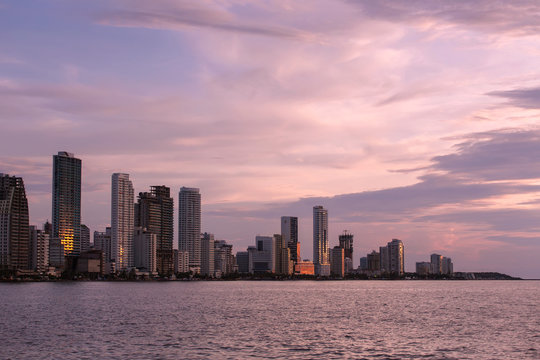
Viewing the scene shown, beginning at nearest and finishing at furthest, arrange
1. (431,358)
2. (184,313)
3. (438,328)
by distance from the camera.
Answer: (431,358) < (438,328) < (184,313)

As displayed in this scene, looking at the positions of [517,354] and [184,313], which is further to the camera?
[184,313]

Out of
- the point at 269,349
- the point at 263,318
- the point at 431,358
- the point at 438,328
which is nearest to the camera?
the point at 431,358

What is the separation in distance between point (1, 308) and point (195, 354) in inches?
3376

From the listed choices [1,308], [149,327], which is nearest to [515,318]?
[149,327]

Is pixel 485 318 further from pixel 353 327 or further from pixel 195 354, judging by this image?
pixel 195 354

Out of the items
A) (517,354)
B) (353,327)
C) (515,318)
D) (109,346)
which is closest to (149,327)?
(109,346)

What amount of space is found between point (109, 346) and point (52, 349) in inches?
242

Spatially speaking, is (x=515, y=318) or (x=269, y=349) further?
(x=515, y=318)

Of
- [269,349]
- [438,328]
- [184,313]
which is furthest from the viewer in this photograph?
[184,313]

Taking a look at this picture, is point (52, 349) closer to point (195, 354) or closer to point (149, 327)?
point (195, 354)

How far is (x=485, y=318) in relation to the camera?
114875 millimetres

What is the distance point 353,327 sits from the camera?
97.1 m

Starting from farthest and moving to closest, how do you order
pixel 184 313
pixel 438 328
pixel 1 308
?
pixel 1 308 → pixel 184 313 → pixel 438 328

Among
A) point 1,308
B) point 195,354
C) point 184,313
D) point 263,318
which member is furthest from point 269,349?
point 1,308
